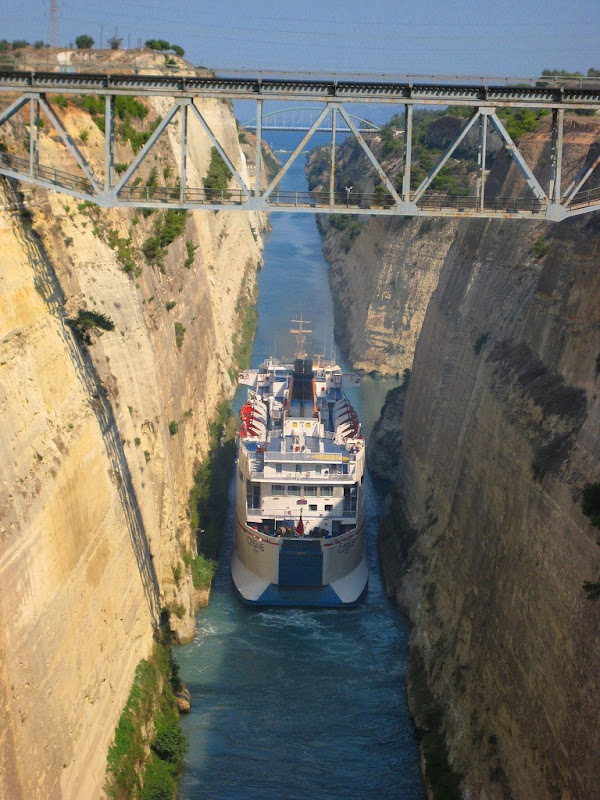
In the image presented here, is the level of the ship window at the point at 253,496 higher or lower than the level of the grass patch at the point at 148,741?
higher

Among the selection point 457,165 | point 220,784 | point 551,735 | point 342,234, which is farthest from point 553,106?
point 342,234

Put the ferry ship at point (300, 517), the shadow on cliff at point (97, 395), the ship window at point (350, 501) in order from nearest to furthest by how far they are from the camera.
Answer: the shadow on cliff at point (97, 395)
the ferry ship at point (300, 517)
the ship window at point (350, 501)

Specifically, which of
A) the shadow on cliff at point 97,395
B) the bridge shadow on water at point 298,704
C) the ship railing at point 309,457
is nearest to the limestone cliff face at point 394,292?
the ship railing at point 309,457

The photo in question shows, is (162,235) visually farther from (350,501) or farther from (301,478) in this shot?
(350,501)

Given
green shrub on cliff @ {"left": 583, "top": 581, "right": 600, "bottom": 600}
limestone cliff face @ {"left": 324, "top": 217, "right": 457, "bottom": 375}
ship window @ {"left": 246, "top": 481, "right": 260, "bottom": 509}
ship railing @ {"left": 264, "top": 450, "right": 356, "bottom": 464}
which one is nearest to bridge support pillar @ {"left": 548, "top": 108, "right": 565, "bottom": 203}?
green shrub on cliff @ {"left": 583, "top": 581, "right": 600, "bottom": 600}

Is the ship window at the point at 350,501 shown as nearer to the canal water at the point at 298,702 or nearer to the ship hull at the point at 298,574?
the ship hull at the point at 298,574

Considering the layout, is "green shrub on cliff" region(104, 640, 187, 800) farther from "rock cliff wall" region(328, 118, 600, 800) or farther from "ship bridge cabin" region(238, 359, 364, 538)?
"ship bridge cabin" region(238, 359, 364, 538)
